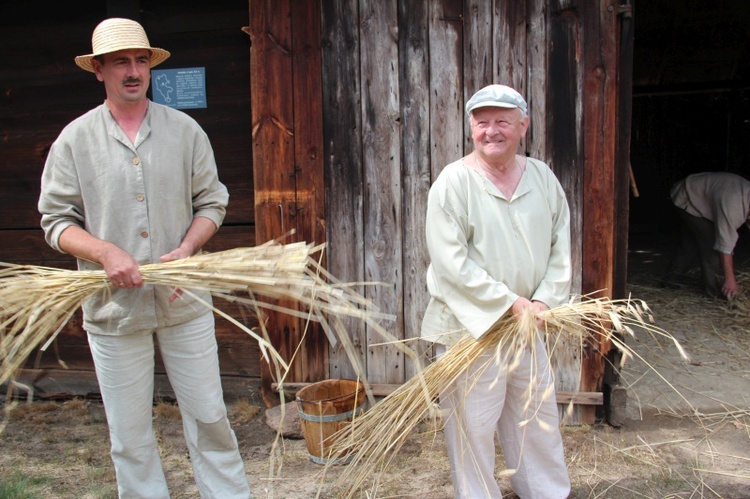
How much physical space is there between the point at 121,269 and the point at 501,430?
5.54 feet

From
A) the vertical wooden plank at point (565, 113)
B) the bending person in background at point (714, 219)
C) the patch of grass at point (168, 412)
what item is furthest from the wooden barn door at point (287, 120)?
the bending person in background at point (714, 219)

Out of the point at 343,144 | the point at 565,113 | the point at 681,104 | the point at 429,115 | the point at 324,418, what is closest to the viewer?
the point at 324,418

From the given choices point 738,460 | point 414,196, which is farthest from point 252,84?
point 738,460

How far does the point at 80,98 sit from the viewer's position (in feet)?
13.8

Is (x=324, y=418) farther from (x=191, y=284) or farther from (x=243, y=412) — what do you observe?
(x=191, y=284)

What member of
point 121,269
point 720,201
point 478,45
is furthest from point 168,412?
point 720,201

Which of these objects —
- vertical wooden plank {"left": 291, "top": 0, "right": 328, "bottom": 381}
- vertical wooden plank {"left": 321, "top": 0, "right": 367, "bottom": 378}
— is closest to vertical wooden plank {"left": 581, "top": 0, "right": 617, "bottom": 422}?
vertical wooden plank {"left": 321, "top": 0, "right": 367, "bottom": 378}

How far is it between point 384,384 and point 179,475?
3.97 feet

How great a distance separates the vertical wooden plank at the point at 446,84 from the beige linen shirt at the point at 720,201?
3.10 m

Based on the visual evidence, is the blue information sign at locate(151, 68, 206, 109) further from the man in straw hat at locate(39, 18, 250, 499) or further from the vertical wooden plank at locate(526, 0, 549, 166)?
the vertical wooden plank at locate(526, 0, 549, 166)

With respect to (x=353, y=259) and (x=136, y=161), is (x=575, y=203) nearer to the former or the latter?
(x=353, y=259)

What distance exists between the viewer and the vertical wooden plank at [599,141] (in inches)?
132

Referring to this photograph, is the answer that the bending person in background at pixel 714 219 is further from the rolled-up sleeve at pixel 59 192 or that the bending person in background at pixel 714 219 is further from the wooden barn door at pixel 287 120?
the rolled-up sleeve at pixel 59 192

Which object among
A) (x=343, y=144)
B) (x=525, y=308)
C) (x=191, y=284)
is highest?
(x=343, y=144)
